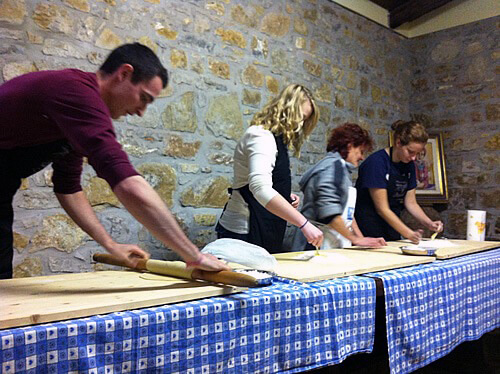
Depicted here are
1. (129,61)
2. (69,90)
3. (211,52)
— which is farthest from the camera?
(211,52)

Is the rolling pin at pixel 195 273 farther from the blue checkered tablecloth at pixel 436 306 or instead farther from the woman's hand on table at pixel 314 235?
the woman's hand on table at pixel 314 235

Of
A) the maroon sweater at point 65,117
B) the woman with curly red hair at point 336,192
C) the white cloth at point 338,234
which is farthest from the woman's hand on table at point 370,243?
the maroon sweater at point 65,117

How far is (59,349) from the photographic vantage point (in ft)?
2.75

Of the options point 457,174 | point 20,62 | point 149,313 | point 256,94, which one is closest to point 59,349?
point 149,313

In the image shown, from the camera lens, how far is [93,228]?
1460mm

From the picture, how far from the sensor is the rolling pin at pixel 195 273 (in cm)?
110

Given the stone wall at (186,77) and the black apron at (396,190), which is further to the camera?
the black apron at (396,190)

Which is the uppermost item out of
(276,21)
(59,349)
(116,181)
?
(276,21)

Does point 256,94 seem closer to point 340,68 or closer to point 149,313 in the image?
point 340,68

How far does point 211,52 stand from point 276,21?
2.41ft

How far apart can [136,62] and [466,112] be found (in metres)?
3.98

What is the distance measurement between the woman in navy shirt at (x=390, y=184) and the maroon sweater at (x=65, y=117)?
1900 millimetres

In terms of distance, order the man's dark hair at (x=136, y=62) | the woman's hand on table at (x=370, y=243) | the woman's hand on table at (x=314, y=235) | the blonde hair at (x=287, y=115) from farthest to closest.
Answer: the woman's hand on table at (x=370, y=243)
the blonde hair at (x=287, y=115)
the woman's hand on table at (x=314, y=235)
the man's dark hair at (x=136, y=62)

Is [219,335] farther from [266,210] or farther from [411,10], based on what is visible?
[411,10]
